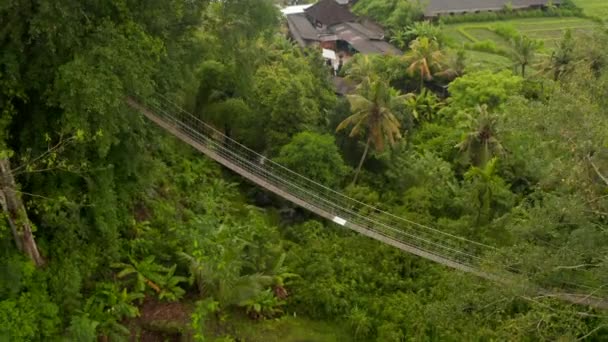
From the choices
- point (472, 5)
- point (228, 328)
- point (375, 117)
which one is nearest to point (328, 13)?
point (472, 5)

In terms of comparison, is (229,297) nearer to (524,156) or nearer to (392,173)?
(392,173)

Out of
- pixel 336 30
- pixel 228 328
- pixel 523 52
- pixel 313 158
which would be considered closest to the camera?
pixel 228 328

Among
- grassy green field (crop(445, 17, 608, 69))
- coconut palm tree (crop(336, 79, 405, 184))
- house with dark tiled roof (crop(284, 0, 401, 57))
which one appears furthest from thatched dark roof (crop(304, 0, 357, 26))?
coconut palm tree (crop(336, 79, 405, 184))

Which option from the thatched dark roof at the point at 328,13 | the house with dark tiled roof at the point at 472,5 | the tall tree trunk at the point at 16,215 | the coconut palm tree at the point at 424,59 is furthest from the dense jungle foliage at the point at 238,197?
the house with dark tiled roof at the point at 472,5

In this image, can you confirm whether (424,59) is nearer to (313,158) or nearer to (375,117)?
(375,117)

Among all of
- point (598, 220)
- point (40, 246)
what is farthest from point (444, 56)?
point (40, 246)

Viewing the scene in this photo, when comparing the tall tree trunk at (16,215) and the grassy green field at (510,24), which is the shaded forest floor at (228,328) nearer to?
the tall tree trunk at (16,215)
